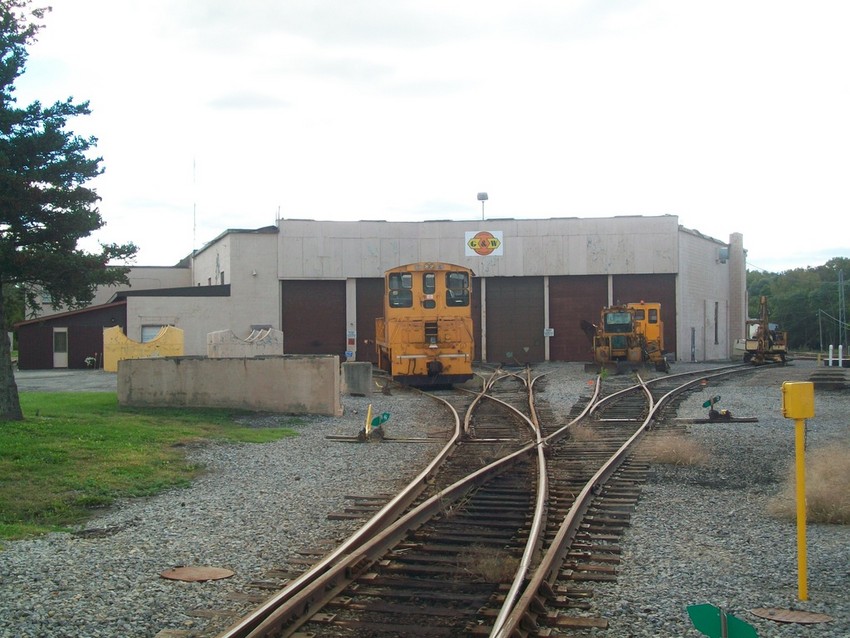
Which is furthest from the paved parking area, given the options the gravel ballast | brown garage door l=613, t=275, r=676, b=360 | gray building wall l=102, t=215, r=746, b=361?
brown garage door l=613, t=275, r=676, b=360

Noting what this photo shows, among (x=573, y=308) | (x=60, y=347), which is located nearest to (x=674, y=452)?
(x=573, y=308)

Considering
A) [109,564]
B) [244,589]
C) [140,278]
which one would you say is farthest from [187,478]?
[140,278]

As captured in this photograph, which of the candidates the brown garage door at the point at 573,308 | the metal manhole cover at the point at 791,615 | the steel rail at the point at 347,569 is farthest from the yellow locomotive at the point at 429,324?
the brown garage door at the point at 573,308

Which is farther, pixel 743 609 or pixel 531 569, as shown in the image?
pixel 531 569

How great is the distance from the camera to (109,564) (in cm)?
688

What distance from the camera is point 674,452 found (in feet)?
40.0

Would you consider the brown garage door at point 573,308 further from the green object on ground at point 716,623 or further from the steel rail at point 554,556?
the green object on ground at point 716,623

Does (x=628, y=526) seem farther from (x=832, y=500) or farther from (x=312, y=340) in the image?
(x=312, y=340)

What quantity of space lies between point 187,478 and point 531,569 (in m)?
5.99

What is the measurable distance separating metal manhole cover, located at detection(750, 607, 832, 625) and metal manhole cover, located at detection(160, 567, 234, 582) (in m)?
3.77

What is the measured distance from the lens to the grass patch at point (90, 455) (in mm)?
9125

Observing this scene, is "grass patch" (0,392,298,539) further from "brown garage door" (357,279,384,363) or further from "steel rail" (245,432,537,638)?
"brown garage door" (357,279,384,363)

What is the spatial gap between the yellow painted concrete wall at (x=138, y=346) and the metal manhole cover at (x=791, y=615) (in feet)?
106

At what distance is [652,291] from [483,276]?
29.5 feet
